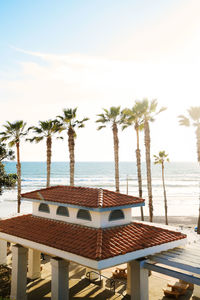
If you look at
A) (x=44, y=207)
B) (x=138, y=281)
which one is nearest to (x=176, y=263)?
(x=138, y=281)

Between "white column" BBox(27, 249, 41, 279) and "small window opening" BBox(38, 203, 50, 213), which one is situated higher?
"small window opening" BBox(38, 203, 50, 213)

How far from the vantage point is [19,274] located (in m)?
15.6

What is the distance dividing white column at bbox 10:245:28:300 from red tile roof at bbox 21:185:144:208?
340cm

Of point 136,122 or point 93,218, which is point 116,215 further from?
point 136,122

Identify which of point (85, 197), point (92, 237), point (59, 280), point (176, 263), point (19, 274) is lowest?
point (19, 274)

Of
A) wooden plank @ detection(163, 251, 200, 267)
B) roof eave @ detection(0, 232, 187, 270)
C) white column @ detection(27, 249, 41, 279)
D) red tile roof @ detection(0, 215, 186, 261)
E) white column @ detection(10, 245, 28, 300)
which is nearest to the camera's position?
roof eave @ detection(0, 232, 187, 270)

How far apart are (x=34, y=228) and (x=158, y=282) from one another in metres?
10.0

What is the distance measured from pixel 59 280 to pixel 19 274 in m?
3.73

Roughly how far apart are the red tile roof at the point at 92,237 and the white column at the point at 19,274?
1.12 m

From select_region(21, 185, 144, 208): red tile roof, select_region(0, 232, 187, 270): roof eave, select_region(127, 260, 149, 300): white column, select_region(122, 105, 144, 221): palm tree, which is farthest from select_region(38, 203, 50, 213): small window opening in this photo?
select_region(122, 105, 144, 221): palm tree

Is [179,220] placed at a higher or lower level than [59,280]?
lower

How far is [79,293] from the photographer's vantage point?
1723 centimetres

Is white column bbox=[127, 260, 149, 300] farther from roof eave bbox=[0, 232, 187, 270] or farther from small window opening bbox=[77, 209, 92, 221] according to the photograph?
small window opening bbox=[77, 209, 92, 221]

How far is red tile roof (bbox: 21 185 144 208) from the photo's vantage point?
14620 mm
